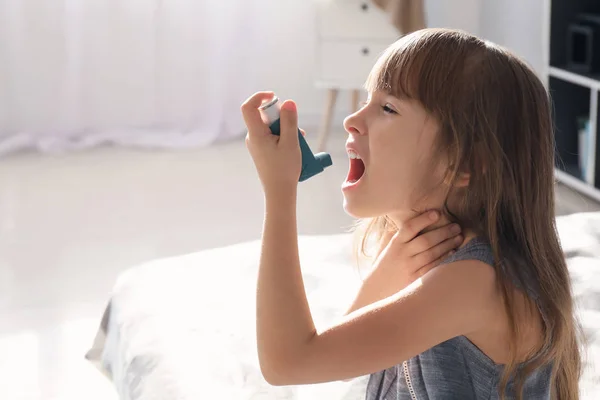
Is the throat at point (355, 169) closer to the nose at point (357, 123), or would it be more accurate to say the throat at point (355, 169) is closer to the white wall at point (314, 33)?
the nose at point (357, 123)

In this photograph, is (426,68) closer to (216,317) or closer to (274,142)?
(274,142)

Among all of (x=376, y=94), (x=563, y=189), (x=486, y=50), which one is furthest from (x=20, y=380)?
(x=563, y=189)

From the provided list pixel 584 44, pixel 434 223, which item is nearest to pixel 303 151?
pixel 434 223

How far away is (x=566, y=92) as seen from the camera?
9.63 ft

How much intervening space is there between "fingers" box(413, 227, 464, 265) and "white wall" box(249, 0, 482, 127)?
2698mm

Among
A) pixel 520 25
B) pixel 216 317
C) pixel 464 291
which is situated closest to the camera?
pixel 464 291

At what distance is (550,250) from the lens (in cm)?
93

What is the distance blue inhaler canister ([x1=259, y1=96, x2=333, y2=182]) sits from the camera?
90cm

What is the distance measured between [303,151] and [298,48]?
2.89 meters

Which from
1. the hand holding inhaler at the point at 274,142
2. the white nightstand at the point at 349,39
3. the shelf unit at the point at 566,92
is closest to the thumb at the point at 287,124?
the hand holding inhaler at the point at 274,142

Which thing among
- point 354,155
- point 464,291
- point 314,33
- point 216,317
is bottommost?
point 216,317

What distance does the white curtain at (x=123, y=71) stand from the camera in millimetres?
3479

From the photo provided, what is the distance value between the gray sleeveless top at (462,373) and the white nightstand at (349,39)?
221 centimetres

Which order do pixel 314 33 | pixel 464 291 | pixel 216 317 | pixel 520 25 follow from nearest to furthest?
pixel 464 291 → pixel 216 317 → pixel 520 25 → pixel 314 33
